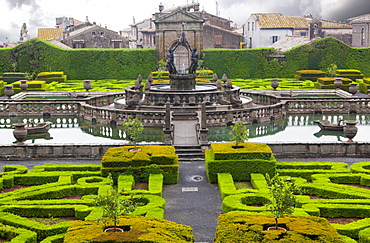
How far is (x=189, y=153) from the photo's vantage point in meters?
26.4

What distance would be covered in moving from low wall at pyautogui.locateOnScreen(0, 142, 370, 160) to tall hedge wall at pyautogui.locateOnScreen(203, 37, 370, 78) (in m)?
39.9

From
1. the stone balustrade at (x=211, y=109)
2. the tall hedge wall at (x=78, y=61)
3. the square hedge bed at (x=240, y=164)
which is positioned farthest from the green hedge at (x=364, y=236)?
the tall hedge wall at (x=78, y=61)

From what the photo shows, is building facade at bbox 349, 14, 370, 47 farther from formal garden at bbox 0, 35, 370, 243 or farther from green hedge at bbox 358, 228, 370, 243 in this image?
green hedge at bbox 358, 228, 370, 243

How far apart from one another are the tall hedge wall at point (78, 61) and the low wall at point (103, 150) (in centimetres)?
4036

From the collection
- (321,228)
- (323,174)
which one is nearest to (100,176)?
(323,174)

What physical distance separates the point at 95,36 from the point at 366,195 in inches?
2750

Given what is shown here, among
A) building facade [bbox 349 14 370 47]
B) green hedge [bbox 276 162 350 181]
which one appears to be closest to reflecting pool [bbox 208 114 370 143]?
green hedge [bbox 276 162 350 181]

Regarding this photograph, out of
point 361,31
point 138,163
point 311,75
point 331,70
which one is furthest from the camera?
point 361,31

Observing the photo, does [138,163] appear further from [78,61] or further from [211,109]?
[78,61]

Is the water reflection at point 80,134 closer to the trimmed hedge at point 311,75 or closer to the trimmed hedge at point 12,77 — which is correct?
the trimmed hedge at point 12,77

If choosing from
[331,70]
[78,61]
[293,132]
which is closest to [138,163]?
[293,132]

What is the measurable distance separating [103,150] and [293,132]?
12.6 metres

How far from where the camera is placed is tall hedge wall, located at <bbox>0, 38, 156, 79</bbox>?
65.3 meters

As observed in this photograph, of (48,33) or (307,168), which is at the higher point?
(48,33)
